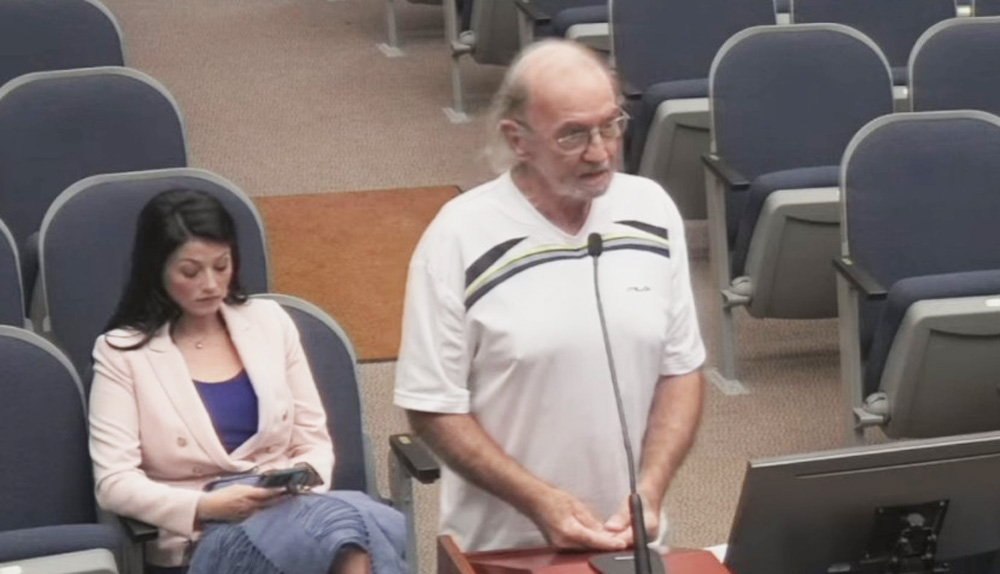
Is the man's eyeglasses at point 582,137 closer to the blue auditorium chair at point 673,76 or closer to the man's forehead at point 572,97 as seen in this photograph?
the man's forehead at point 572,97

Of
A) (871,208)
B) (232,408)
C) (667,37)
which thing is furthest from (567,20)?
(232,408)

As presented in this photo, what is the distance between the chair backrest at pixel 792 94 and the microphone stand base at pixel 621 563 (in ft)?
9.55

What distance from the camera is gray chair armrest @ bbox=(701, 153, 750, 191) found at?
16.0ft

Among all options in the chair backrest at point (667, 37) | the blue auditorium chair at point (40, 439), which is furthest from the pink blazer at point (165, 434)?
the chair backrest at point (667, 37)

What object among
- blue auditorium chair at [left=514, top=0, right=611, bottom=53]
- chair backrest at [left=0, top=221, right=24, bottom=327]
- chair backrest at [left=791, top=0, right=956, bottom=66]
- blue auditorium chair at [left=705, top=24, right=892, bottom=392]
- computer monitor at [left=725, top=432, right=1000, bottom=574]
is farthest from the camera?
blue auditorium chair at [left=514, top=0, right=611, bottom=53]

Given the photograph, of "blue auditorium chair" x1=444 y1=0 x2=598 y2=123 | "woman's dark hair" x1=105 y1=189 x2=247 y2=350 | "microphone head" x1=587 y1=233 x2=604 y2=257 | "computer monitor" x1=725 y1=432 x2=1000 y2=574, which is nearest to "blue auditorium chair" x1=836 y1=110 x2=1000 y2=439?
"woman's dark hair" x1=105 y1=189 x2=247 y2=350

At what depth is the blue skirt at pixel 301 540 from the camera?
3.06 meters

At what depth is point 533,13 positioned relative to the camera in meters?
6.32

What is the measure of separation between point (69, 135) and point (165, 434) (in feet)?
4.94

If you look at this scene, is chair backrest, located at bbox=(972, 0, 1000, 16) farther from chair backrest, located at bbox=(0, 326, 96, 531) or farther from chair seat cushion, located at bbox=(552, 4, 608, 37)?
chair backrest, located at bbox=(0, 326, 96, 531)

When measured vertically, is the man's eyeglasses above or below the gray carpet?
above

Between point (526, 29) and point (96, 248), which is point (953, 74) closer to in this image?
point (526, 29)

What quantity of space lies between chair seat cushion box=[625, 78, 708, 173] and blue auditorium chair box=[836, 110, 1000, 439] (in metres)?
0.99

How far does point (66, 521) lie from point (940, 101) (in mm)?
2834
